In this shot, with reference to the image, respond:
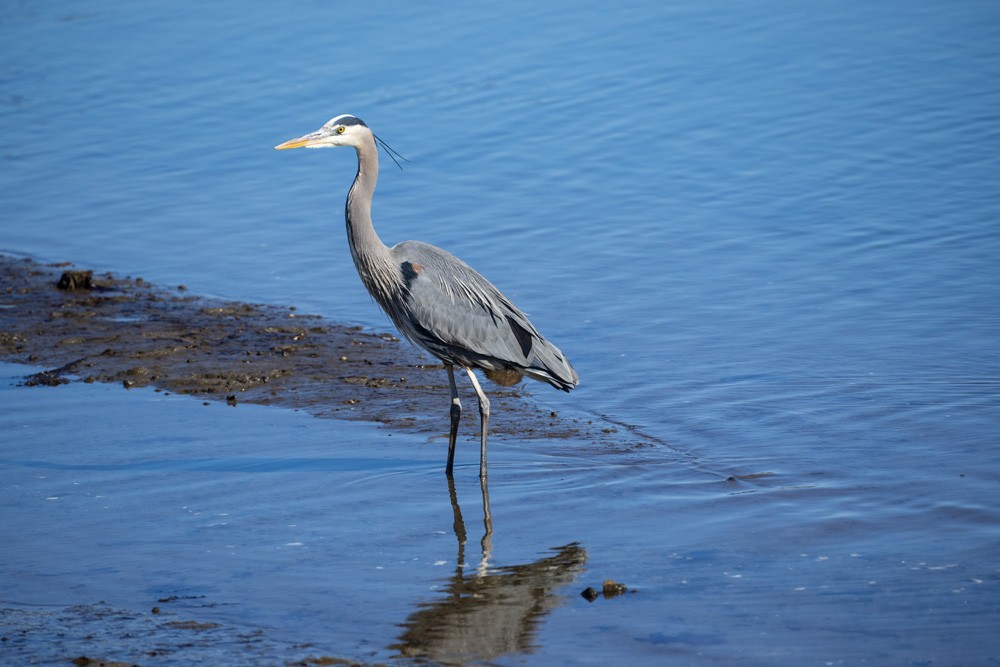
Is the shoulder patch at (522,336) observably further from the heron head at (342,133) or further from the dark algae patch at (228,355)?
the heron head at (342,133)

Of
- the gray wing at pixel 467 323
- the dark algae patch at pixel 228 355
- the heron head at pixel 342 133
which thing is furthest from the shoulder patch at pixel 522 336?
the heron head at pixel 342 133

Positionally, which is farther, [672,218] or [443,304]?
[672,218]

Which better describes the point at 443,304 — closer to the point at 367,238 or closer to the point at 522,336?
the point at 522,336

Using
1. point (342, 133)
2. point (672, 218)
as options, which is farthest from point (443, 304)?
point (672, 218)

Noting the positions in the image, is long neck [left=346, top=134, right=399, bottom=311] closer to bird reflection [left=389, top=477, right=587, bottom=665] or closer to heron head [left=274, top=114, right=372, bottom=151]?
heron head [left=274, top=114, right=372, bottom=151]

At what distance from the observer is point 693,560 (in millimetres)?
5941

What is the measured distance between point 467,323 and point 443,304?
0.56 ft

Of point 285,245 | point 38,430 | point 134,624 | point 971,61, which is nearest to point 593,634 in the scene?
point 134,624

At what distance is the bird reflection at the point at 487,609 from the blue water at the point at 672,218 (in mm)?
183

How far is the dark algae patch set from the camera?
8266 mm

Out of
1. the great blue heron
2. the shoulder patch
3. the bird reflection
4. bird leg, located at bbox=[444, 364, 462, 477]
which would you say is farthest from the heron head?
the bird reflection

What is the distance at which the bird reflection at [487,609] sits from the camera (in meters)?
5.21

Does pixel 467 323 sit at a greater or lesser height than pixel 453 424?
greater

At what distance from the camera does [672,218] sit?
12.3 metres
